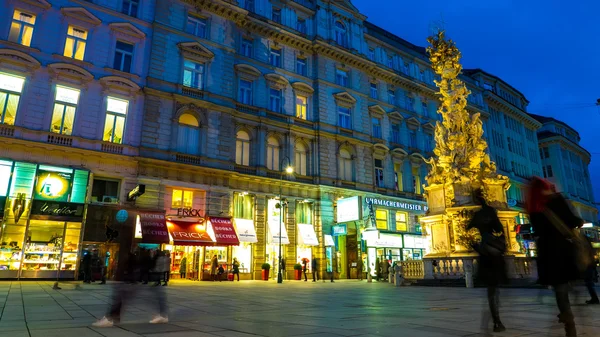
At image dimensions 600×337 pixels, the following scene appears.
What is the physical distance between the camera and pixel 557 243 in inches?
208

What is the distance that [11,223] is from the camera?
73.4 feet

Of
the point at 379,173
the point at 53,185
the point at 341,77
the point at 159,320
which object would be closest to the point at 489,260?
the point at 159,320

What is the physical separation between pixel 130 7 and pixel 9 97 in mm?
10200

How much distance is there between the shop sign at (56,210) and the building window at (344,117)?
74.4ft

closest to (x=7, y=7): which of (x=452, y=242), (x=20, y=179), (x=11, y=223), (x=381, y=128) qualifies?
(x=20, y=179)

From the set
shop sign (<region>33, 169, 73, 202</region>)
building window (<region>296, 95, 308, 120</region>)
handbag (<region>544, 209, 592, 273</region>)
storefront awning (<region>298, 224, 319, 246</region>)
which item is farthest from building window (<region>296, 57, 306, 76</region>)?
handbag (<region>544, 209, 592, 273</region>)

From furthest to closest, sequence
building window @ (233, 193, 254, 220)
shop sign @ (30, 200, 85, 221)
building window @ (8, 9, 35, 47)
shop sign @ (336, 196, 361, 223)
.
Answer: shop sign @ (336, 196, 361, 223) → building window @ (233, 193, 254, 220) → building window @ (8, 9, 35, 47) → shop sign @ (30, 200, 85, 221)

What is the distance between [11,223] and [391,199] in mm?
29898

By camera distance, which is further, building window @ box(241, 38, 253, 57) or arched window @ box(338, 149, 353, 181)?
arched window @ box(338, 149, 353, 181)

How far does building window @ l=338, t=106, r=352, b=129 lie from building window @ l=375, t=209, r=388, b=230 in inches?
337

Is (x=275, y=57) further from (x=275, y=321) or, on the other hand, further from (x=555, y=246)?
(x=555, y=246)

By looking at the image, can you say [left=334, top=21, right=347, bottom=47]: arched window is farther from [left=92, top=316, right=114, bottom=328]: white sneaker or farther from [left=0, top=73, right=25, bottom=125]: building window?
[left=92, top=316, right=114, bottom=328]: white sneaker

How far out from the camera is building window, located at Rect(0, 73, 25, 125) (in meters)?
22.9

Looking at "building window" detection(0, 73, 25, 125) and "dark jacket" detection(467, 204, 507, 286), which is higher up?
"building window" detection(0, 73, 25, 125)
